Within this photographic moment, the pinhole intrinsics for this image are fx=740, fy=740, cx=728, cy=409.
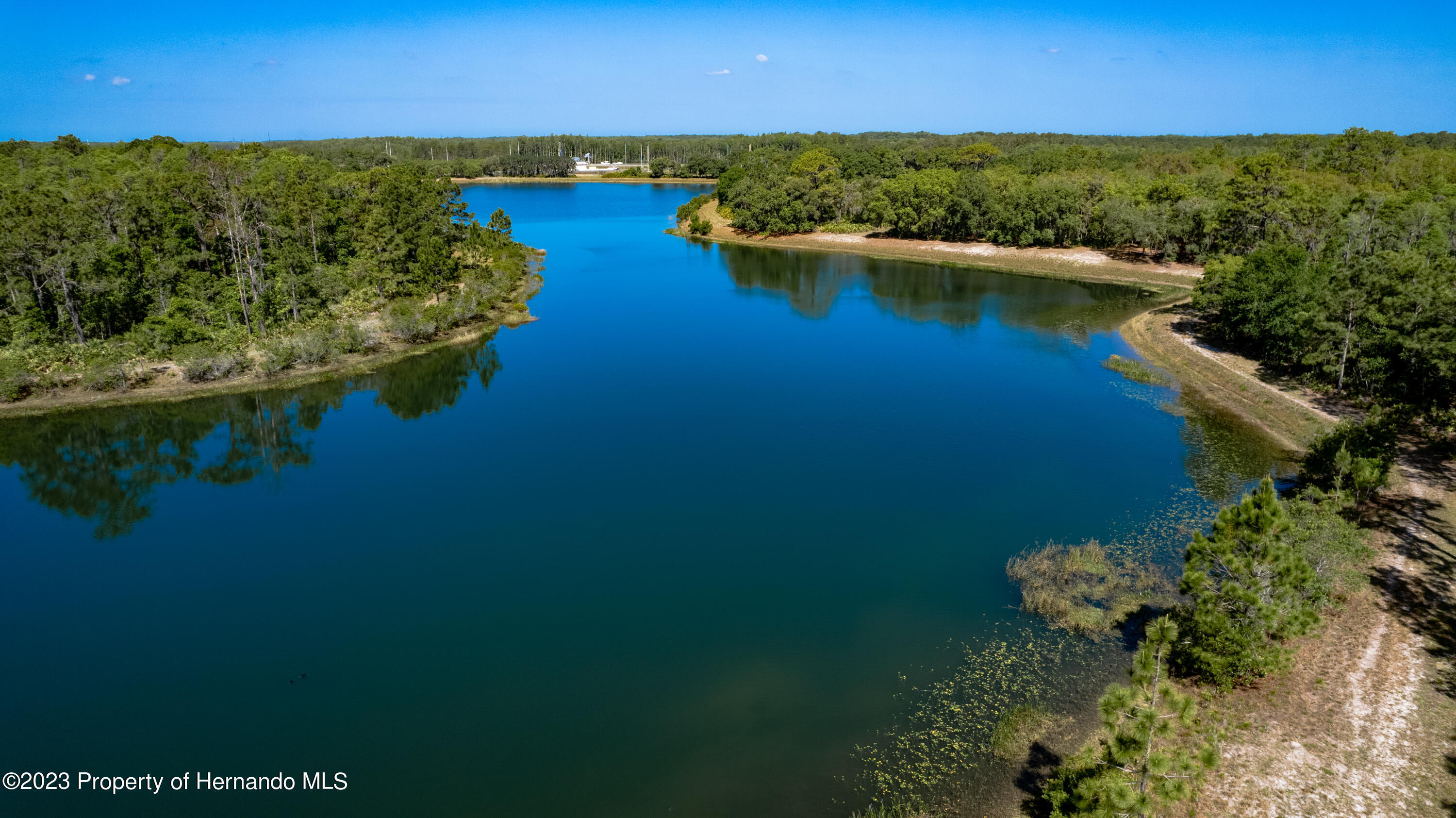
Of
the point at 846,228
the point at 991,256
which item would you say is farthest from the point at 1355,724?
the point at 846,228

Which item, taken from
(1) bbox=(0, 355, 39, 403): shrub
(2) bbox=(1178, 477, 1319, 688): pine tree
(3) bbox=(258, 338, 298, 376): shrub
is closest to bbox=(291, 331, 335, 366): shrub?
(3) bbox=(258, 338, 298, 376): shrub

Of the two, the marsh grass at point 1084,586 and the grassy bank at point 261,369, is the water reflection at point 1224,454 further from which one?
the grassy bank at point 261,369

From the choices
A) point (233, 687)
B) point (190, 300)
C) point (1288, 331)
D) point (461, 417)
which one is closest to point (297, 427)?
point (461, 417)

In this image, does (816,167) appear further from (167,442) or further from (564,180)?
(167,442)

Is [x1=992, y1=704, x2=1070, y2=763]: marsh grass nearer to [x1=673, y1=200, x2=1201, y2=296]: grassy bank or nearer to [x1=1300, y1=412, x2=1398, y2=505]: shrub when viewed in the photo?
[x1=1300, y1=412, x2=1398, y2=505]: shrub

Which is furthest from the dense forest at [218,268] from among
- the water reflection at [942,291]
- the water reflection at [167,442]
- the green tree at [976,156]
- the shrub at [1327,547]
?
the green tree at [976,156]

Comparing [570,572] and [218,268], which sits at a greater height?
[218,268]
